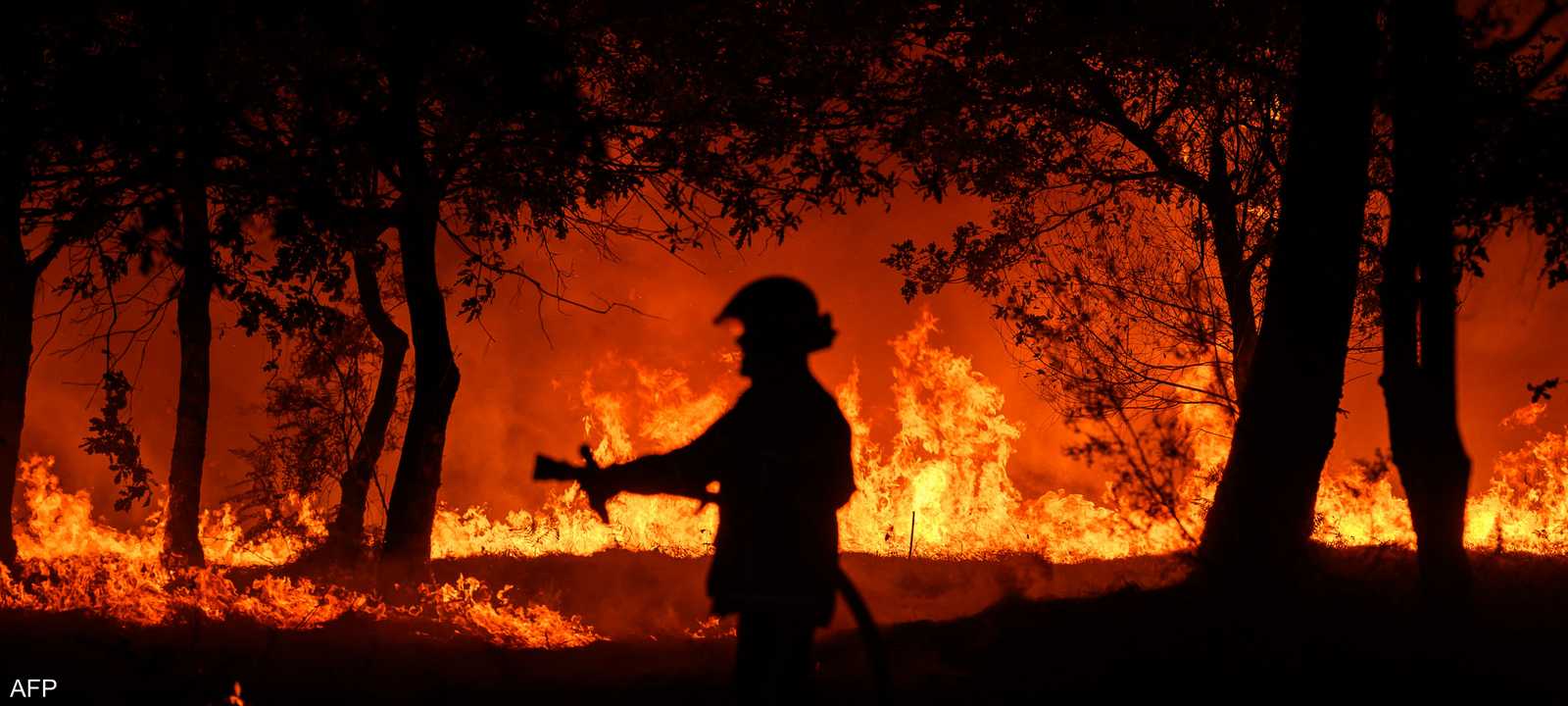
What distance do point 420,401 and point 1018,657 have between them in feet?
23.6

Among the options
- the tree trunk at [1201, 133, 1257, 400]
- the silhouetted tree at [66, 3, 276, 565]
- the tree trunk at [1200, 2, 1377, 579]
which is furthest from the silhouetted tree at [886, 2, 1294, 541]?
the silhouetted tree at [66, 3, 276, 565]

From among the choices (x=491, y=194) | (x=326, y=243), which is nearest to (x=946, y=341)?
(x=491, y=194)

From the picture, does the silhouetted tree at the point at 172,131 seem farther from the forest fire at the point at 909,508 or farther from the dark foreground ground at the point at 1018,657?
the forest fire at the point at 909,508

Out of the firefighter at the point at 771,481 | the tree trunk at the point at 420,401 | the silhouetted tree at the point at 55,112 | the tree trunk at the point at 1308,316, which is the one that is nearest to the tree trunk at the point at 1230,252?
the tree trunk at the point at 1308,316

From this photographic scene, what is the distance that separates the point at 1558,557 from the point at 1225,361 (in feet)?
16.1

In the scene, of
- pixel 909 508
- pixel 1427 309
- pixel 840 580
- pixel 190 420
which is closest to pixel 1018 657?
pixel 1427 309

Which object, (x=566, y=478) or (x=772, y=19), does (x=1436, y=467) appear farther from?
(x=772, y=19)

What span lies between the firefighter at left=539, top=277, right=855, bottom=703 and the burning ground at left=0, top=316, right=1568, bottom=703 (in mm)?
2875

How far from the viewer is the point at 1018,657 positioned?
24.6 ft

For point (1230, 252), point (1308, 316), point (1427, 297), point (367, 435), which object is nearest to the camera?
point (1427, 297)

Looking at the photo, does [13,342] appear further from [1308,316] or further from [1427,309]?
[1427,309]

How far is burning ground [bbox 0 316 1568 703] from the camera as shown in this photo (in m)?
6.83

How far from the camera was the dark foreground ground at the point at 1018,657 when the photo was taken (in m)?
6.03

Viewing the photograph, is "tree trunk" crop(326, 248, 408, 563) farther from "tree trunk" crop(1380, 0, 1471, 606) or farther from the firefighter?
"tree trunk" crop(1380, 0, 1471, 606)
